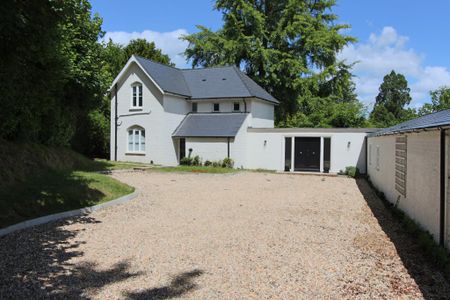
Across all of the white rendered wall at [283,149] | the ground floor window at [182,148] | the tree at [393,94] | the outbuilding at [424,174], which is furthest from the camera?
the tree at [393,94]

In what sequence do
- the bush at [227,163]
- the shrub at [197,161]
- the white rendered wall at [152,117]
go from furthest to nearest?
the white rendered wall at [152,117], the shrub at [197,161], the bush at [227,163]

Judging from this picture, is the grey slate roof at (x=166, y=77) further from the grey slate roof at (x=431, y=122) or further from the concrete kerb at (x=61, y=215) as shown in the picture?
the grey slate roof at (x=431, y=122)

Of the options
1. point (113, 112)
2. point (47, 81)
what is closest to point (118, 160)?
point (113, 112)

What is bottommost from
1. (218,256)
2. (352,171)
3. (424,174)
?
(218,256)

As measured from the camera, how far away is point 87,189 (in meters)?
12.8

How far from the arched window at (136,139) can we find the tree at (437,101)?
1109 inches

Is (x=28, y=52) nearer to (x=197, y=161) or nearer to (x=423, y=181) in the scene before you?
(x=423, y=181)

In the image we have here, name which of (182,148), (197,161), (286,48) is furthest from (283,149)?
(286,48)

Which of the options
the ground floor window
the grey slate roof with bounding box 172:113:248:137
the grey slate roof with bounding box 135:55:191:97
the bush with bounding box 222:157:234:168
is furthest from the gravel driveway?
the grey slate roof with bounding box 135:55:191:97

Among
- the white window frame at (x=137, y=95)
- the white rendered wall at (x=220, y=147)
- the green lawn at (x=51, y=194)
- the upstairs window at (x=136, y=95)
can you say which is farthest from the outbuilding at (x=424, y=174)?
the upstairs window at (x=136, y=95)

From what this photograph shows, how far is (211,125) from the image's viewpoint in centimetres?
2964

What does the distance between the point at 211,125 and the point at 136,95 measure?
660cm

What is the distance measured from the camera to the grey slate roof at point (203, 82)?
3051cm

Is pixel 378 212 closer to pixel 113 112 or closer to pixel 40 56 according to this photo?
pixel 40 56
